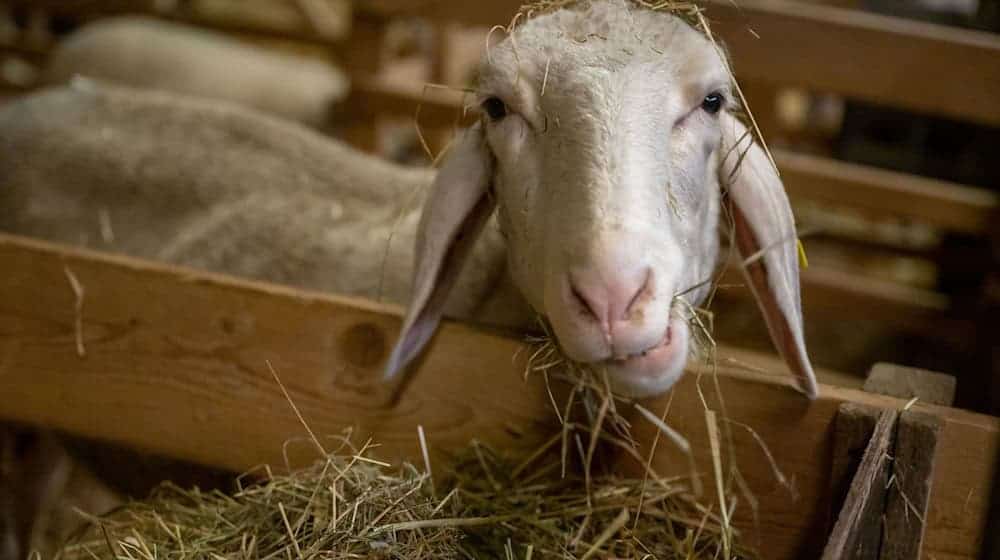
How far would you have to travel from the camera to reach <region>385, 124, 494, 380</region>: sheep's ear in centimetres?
196

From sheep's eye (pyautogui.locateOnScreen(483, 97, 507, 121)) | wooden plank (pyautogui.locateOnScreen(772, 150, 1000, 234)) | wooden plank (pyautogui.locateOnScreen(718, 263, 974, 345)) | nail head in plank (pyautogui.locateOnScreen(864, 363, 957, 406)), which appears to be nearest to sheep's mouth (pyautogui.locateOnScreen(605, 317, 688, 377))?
nail head in plank (pyautogui.locateOnScreen(864, 363, 957, 406))

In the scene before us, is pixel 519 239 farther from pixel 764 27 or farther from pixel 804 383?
pixel 764 27

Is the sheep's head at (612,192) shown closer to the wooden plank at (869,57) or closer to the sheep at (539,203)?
the sheep at (539,203)

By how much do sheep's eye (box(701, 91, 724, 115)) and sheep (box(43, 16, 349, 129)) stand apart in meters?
4.23

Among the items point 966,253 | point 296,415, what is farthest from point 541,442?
point 966,253

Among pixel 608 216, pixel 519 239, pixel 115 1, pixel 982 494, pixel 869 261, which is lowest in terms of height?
pixel 869 261

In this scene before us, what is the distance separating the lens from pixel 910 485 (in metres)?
1.51

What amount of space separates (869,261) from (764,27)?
3448mm

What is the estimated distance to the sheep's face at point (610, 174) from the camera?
4.82 ft

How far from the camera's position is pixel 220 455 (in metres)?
2.02

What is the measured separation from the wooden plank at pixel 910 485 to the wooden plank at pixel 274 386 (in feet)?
0.33

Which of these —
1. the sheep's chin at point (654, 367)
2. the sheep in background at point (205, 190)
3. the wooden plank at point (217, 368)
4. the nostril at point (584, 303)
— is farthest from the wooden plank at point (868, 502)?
the sheep in background at point (205, 190)

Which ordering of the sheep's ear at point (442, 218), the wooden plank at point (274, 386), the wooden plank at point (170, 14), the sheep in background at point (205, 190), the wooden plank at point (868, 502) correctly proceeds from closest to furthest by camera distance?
the wooden plank at point (868, 502) < the wooden plank at point (274, 386) < the sheep's ear at point (442, 218) < the sheep in background at point (205, 190) < the wooden plank at point (170, 14)

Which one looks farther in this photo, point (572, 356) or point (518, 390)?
point (518, 390)
